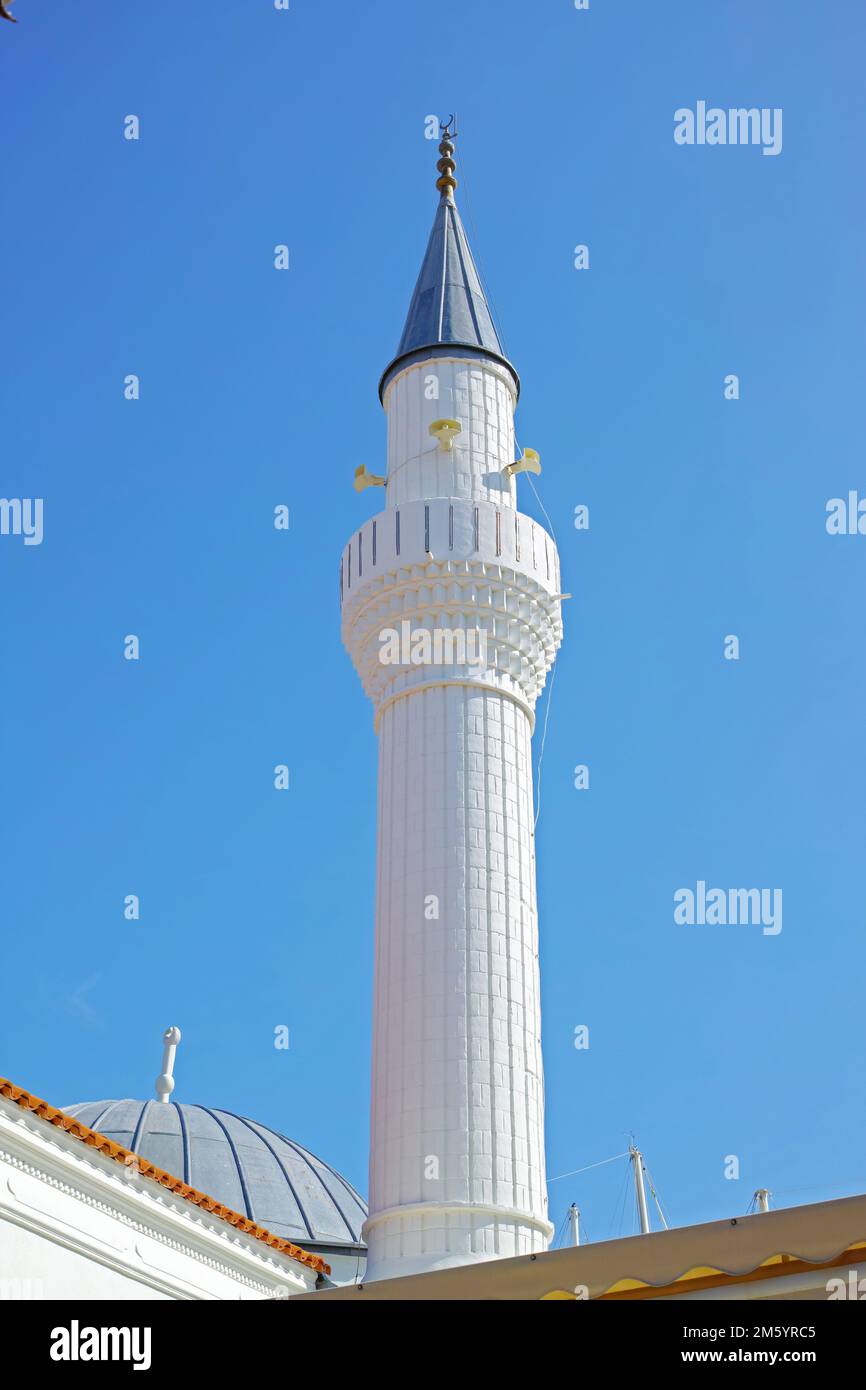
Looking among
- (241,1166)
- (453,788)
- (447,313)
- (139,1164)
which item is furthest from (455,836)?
(447,313)

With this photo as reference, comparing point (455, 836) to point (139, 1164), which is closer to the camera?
point (139, 1164)

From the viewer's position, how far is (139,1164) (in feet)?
41.0

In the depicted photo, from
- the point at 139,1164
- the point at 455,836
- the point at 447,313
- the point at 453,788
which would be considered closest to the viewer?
the point at 139,1164

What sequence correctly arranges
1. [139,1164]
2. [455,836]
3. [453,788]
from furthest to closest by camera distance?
[453,788]
[455,836]
[139,1164]

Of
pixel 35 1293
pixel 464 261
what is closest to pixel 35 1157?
pixel 35 1293

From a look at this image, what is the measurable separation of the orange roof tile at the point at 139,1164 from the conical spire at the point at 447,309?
10711 millimetres

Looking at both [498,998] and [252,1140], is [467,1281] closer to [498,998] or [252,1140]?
[498,998]

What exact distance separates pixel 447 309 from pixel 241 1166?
11.8 meters

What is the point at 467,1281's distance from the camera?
792cm

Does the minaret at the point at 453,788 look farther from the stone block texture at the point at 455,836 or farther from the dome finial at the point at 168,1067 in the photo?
the dome finial at the point at 168,1067

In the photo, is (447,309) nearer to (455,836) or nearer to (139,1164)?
(455,836)

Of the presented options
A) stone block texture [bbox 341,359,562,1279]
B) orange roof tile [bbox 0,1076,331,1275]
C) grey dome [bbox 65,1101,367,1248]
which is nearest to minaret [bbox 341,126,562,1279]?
stone block texture [bbox 341,359,562,1279]

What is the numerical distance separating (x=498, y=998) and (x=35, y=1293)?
5918 mm
